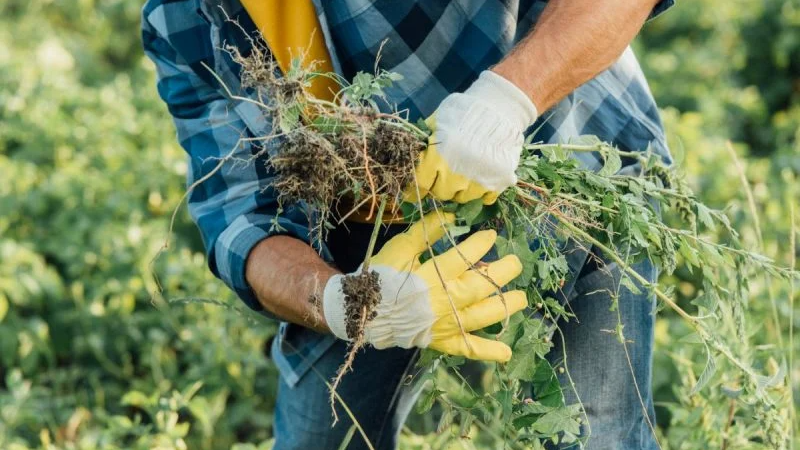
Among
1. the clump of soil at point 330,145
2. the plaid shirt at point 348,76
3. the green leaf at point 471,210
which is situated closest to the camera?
the clump of soil at point 330,145

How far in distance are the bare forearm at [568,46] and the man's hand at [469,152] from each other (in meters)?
0.11

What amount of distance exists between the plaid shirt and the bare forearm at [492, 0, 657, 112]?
104 millimetres

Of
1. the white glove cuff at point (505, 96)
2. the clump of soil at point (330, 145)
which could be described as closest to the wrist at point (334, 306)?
the clump of soil at point (330, 145)

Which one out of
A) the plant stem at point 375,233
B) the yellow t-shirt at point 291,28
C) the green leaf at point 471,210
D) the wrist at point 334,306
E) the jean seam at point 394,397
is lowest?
the jean seam at point 394,397

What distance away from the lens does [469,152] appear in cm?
177

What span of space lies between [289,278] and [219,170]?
0.36 m

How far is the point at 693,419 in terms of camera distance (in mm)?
2393

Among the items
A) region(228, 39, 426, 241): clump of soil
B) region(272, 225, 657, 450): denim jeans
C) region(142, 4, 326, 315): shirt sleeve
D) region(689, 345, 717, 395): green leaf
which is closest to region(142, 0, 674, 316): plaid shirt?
region(142, 4, 326, 315): shirt sleeve

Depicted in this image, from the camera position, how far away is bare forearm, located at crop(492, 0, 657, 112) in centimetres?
194

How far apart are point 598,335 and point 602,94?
1.50 feet

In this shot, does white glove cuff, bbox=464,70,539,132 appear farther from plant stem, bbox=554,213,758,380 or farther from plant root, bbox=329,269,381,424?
plant root, bbox=329,269,381,424

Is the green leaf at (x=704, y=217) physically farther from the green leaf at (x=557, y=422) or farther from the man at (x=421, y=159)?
the green leaf at (x=557, y=422)

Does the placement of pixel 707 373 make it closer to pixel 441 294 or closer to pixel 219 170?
pixel 441 294

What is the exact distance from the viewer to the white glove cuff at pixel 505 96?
1.87 metres
